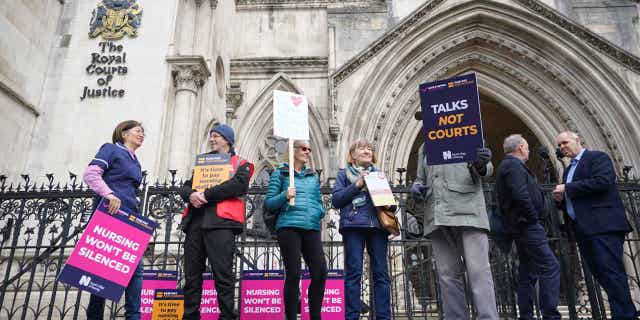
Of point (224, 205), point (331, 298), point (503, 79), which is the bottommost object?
point (331, 298)

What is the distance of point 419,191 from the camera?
4.14 metres

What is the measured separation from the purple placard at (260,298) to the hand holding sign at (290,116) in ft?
5.92

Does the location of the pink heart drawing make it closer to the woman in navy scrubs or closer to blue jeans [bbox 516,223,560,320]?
the woman in navy scrubs

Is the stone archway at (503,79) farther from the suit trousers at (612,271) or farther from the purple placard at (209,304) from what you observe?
the suit trousers at (612,271)

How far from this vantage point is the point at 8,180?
8172mm

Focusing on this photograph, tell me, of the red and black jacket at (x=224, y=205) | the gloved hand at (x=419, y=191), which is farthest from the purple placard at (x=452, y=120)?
the red and black jacket at (x=224, y=205)

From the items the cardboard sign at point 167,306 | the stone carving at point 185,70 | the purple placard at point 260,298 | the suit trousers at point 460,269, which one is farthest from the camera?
the stone carving at point 185,70

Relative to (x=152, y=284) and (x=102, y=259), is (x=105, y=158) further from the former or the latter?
(x=152, y=284)

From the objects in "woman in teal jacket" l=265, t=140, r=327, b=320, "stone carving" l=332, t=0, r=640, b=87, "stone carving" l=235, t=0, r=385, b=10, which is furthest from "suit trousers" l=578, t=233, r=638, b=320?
"stone carving" l=235, t=0, r=385, b=10

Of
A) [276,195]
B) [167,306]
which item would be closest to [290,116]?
[276,195]

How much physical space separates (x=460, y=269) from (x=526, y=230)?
88 centimetres

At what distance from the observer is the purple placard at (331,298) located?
5.30 metres

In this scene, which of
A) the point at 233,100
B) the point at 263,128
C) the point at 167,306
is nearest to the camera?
the point at 167,306

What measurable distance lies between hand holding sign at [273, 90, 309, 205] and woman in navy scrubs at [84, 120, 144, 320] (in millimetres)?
1438
